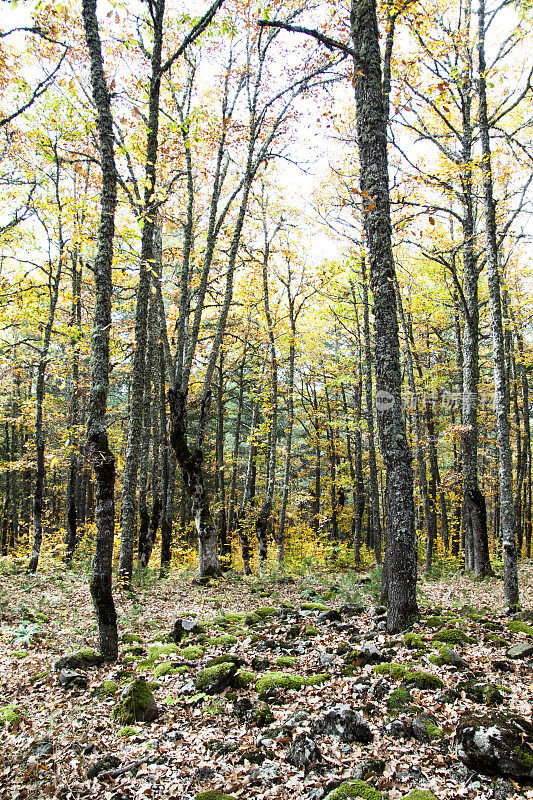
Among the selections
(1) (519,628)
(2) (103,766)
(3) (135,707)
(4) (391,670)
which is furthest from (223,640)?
(1) (519,628)

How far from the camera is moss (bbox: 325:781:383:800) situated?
3340 mm

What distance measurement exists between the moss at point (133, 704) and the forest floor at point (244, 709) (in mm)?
107

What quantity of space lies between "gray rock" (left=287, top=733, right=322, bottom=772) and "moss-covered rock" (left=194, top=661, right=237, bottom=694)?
1.52m

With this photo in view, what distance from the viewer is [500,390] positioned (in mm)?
7992

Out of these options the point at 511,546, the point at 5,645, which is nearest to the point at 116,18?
the point at 5,645

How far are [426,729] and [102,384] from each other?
217 inches

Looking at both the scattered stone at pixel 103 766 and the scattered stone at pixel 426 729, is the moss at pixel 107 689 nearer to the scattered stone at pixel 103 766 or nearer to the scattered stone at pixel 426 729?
the scattered stone at pixel 103 766

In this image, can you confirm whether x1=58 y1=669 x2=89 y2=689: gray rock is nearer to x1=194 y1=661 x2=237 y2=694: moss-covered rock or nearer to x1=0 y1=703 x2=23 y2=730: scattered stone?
x1=0 y1=703 x2=23 y2=730: scattered stone

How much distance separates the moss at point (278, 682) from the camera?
5188mm

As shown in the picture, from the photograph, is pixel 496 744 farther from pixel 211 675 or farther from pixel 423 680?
pixel 211 675

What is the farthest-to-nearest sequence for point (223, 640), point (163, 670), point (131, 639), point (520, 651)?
point (131, 639), point (223, 640), point (163, 670), point (520, 651)

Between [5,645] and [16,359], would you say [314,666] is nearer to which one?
[5,645]

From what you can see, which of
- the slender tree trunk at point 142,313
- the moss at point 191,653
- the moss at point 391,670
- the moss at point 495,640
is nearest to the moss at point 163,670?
the moss at point 191,653

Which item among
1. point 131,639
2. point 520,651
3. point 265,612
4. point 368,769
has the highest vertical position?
point 520,651
